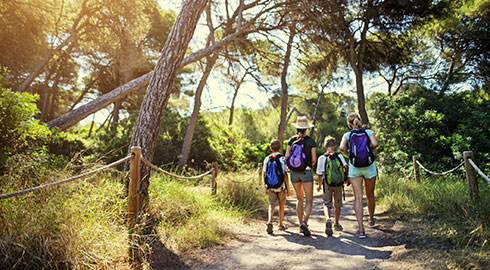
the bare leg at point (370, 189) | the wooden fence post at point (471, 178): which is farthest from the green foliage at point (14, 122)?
the wooden fence post at point (471, 178)

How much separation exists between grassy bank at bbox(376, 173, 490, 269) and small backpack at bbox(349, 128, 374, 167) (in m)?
1.12

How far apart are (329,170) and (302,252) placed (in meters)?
1.36

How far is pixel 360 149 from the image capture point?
4160 mm

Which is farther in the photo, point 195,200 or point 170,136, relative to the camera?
point 170,136

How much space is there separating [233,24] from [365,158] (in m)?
7.97

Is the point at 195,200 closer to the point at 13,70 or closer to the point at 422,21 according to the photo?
the point at 422,21

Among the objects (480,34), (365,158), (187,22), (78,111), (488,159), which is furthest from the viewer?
(480,34)

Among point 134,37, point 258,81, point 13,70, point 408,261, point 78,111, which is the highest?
point 134,37

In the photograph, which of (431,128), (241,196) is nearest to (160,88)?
(241,196)

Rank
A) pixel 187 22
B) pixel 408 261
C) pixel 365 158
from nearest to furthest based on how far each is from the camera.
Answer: pixel 408 261 → pixel 365 158 → pixel 187 22

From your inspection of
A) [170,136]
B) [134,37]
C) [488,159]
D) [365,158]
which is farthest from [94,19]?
[488,159]

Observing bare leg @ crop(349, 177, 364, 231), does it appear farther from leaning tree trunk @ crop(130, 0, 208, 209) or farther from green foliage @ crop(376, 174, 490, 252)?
leaning tree trunk @ crop(130, 0, 208, 209)

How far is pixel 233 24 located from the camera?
34.4 ft

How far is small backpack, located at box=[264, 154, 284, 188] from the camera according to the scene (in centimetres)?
464
